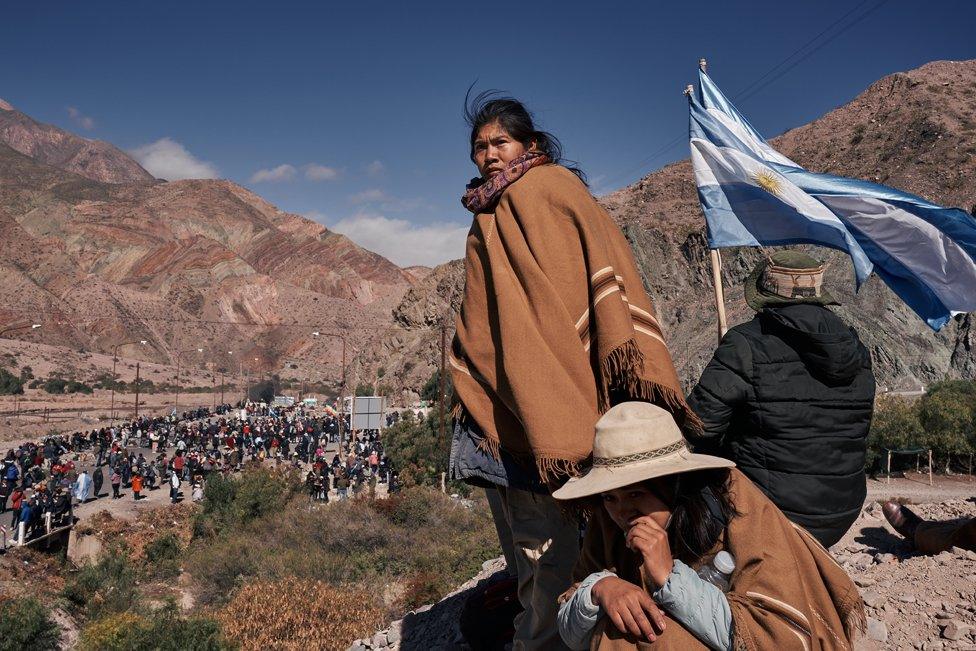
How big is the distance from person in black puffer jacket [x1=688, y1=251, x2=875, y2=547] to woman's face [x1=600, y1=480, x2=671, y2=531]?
2.26 ft

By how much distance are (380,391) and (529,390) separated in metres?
63.4

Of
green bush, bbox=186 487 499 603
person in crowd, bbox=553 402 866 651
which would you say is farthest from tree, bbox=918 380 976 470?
person in crowd, bbox=553 402 866 651

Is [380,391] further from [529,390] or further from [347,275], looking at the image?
[347,275]

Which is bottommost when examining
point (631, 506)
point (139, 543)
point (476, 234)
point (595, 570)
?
point (139, 543)

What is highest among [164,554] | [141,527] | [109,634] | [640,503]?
[640,503]

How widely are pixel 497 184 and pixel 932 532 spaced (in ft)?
13.7

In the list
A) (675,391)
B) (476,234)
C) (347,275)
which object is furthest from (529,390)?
(347,275)

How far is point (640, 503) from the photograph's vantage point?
1857 millimetres

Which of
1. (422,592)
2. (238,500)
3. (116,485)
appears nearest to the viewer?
(422,592)

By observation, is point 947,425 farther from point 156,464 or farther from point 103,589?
point 156,464

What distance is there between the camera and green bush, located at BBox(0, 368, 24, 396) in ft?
210

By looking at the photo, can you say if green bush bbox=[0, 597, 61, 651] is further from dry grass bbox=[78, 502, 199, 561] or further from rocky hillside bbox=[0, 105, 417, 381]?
rocky hillside bbox=[0, 105, 417, 381]

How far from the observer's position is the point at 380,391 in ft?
212

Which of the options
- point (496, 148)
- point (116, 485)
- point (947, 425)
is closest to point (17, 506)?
point (116, 485)
